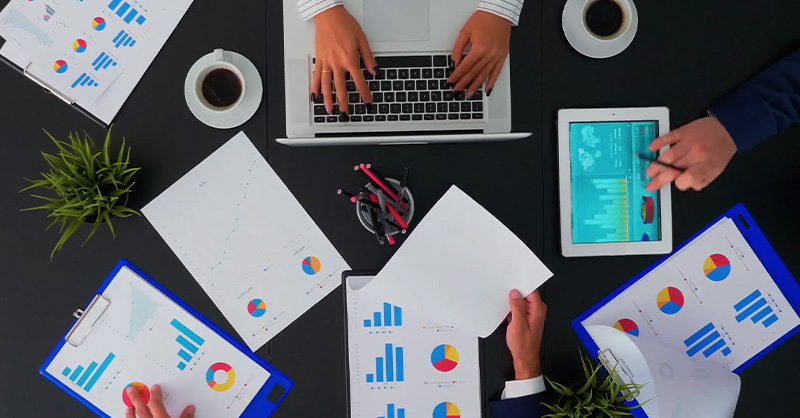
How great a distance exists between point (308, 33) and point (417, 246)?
42cm

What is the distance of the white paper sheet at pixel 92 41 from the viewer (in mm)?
906

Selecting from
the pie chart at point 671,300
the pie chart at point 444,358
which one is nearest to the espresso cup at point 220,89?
the pie chart at point 444,358

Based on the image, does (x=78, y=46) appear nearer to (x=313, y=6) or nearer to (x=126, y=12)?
(x=126, y=12)

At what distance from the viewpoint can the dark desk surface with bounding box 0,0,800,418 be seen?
921 millimetres

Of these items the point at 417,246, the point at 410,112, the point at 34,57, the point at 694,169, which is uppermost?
the point at 34,57

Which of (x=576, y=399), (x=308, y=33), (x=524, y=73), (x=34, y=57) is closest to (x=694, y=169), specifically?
(x=524, y=73)

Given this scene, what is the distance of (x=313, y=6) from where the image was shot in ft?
2.85

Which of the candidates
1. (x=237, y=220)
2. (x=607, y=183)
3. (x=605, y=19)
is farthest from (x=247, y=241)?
(x=605, y=19)

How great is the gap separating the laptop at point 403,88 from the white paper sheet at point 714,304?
1.29 feet

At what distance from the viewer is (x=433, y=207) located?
89 centimetres

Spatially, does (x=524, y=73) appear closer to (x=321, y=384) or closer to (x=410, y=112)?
(x=410, y=112)

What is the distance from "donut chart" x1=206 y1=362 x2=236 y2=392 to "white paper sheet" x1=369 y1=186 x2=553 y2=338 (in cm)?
32

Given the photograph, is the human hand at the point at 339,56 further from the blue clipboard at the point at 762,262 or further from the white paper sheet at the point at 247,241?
the blue clipboard at the point at 762,262

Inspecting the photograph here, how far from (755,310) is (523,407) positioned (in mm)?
469
